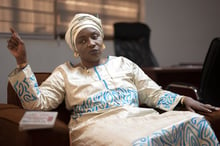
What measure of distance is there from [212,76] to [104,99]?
811mm

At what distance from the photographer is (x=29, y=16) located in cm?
243

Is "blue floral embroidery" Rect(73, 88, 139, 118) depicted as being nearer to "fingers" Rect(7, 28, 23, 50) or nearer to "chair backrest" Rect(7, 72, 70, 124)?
"chair backrest" Rect(7, 72, 70, 124)

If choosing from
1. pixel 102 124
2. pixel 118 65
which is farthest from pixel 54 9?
pixel 102 124

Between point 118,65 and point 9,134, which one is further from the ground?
point 118,65

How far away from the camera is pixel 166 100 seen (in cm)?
154

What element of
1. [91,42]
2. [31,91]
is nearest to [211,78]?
[91,42]

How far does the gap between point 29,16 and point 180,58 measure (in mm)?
2395

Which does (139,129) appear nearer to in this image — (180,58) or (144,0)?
(144,0)

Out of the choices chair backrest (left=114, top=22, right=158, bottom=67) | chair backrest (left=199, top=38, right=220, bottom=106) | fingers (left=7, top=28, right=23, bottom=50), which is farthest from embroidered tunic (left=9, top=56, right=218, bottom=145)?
chair backrest (left=114, top=22, right=158, bottom=67)

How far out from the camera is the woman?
1166mm

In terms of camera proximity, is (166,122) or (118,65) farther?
(118,65)

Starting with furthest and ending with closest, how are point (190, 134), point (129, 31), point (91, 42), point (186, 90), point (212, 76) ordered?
1. point (129, 31)
2. point (186, 90)
3. point (212, 76)
4. point (91, 42)
5. point (190, 134)

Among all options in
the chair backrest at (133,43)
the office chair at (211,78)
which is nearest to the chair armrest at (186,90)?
the office chair at (211,78)

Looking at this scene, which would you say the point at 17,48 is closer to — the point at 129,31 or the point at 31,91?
the point at 31,91
